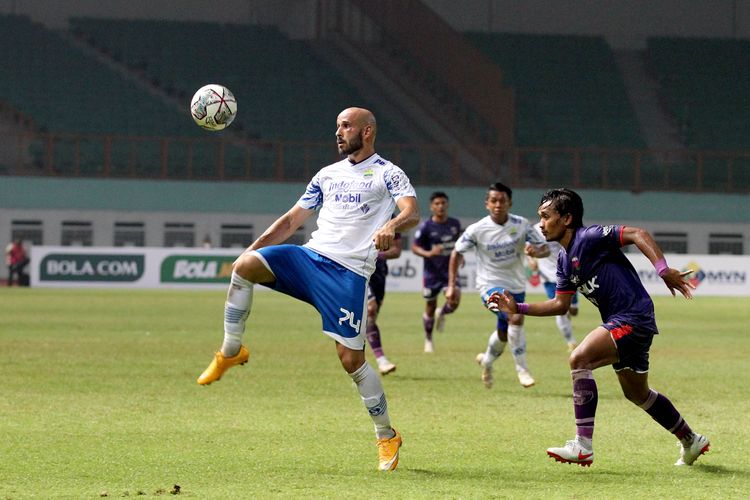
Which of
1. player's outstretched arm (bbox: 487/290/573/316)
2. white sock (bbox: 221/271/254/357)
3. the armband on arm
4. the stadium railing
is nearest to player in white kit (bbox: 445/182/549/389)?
player's outstretched arm (bbox: 487/290/573/316)

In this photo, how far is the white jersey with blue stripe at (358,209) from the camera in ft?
26.9

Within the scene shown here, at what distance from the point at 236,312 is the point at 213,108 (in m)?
2.23

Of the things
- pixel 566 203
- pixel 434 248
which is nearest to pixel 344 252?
pixel 566 203

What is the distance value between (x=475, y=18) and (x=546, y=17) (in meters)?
3.44

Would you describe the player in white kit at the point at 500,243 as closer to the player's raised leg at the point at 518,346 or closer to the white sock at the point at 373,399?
the player's raised leg at the point at 518,346

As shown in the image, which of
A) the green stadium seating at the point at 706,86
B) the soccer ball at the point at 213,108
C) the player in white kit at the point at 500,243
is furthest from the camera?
the green stadium seating at the point at 706,86

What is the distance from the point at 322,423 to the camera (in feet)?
33.8

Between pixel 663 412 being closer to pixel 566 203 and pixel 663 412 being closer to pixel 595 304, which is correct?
pixel 595 304

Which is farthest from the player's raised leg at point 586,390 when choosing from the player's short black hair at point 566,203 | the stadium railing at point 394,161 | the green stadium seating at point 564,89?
the green stadium seating at point 564,89

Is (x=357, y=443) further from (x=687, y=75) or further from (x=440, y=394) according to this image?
(x=687, y=75)

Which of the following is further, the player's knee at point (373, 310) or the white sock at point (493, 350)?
the player's knee at point (373, 310)

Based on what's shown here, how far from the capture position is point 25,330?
21.6 meters

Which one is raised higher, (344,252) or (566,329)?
(344,252)

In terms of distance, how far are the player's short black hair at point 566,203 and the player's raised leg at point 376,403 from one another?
162cm
